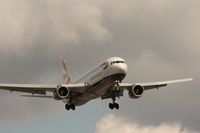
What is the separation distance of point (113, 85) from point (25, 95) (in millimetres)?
12911

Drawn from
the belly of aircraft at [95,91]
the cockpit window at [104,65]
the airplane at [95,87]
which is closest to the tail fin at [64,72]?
the airplane at [95,87]

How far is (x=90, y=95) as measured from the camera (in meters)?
87.9

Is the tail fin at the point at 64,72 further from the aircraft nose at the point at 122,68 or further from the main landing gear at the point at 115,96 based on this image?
the aircraft nose at the point at 122,68

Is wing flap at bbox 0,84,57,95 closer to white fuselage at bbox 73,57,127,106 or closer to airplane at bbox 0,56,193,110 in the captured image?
airplane at bbox 0,56,193,110

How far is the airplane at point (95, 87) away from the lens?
8438 cm

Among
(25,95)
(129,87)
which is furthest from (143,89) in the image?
(25,95)

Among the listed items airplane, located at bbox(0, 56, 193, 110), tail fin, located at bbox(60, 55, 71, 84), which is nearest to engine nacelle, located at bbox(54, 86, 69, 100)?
airplane, located at bbox(0, 56, 193, 110)

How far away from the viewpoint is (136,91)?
9031 centimetres

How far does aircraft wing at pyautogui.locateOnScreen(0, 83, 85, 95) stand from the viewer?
88.4 m

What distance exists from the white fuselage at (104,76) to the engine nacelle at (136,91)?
4.84m

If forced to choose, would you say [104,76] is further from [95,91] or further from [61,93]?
[61,93]

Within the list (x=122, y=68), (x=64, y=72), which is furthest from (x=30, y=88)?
(x=64, y=72)

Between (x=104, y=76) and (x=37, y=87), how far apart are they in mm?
10730

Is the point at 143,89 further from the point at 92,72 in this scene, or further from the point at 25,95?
the point at 25,95
